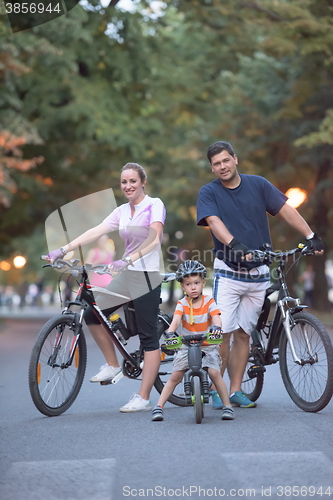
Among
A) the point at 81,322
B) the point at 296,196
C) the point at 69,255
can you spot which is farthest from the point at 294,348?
the point at 296,196

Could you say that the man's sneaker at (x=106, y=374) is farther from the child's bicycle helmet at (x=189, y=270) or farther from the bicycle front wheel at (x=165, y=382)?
the child's bicycle helmet at (x=189, y=270)

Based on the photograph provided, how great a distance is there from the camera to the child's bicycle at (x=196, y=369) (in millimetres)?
5840

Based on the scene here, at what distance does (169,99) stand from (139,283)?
18619mm

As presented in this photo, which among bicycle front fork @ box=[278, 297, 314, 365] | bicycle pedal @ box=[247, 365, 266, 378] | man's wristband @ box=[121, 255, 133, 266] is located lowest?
bicycle pedal @ box=[247, 365, 266, 378]

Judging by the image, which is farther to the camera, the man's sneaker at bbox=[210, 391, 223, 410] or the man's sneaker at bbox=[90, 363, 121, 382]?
the man's sneaker at bbox=[210, 391, 223, 410]

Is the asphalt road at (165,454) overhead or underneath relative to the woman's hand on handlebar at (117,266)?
underneath

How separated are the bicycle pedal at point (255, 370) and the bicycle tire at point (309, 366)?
214 millimetres

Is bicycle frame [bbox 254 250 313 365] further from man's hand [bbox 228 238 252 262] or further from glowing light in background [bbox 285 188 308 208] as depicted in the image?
glowing light in background [bbox 285 188 308 208]

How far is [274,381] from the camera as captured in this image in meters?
8.59

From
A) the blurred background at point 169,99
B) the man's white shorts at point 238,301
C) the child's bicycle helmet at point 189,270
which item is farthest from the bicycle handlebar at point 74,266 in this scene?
the blurred background at point 169,99

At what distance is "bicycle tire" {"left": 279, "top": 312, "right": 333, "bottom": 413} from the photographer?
5914mm

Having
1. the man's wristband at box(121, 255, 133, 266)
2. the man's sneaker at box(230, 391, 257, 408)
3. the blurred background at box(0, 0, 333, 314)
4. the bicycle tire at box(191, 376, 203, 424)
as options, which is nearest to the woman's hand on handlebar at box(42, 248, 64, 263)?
the man's wristband at box(121, 255, 133, 266)

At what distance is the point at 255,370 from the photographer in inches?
261

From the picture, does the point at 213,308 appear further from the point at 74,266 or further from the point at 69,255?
the point at 69,255
